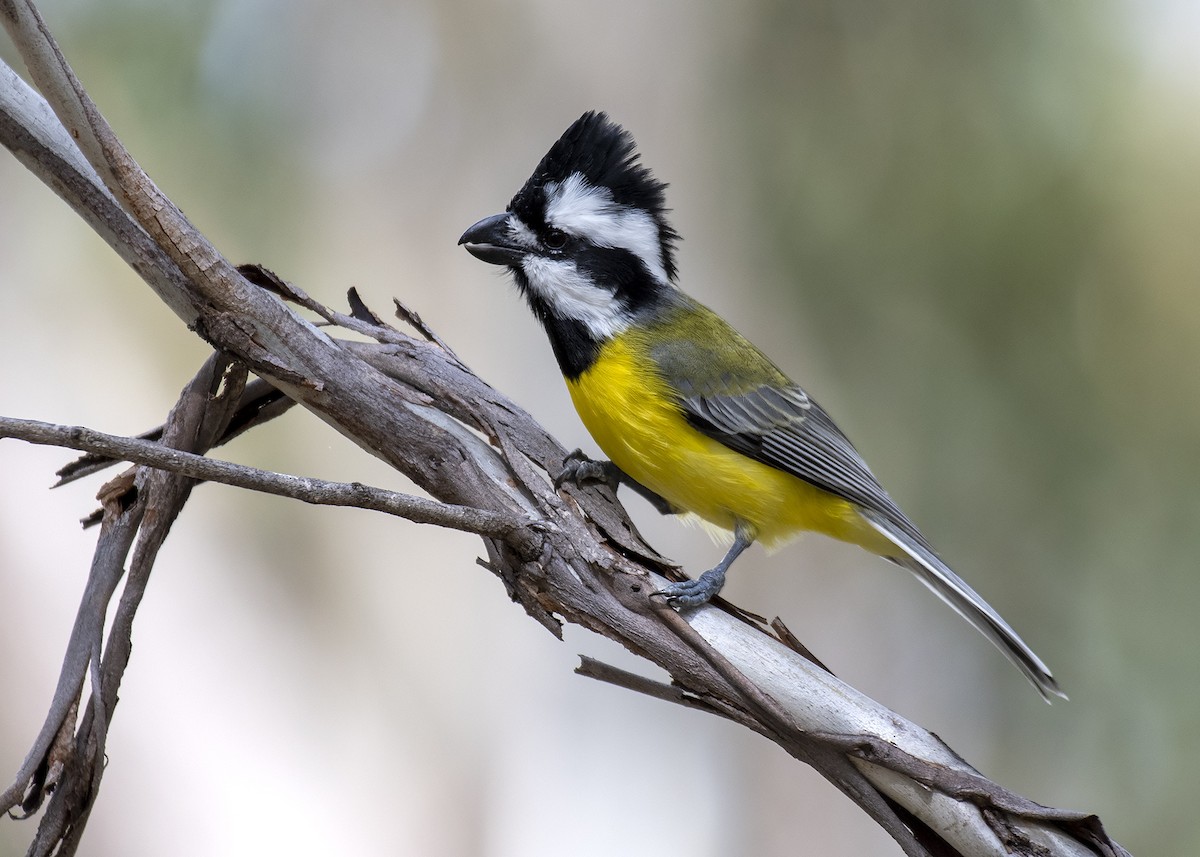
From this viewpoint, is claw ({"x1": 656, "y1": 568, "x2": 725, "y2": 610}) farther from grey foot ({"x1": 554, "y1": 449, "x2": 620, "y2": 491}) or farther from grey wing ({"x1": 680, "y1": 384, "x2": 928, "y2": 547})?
grey wing ({"x1": 680, "y1": 384, "x2": 928, "y2": 547})

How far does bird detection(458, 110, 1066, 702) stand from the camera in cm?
213

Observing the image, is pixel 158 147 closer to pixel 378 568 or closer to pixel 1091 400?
pixel 378 568

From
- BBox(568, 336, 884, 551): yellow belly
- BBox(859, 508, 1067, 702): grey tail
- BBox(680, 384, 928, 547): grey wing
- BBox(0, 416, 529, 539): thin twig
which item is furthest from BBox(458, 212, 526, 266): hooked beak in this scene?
BBox(0, 416, 529, 539): thin twig

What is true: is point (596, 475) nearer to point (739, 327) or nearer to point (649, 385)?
point (649, 385)

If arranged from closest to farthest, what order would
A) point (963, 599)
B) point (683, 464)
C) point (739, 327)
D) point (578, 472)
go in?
1. point (578, 472)
2. point (963, 599)
3. point (683, 464)
4. point (739, 327)

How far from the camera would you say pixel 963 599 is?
2.01 m

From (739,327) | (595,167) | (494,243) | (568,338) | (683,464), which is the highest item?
(739,327)

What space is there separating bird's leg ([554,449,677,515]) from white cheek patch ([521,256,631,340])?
1.03 ft

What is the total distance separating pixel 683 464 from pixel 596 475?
0.35 meters

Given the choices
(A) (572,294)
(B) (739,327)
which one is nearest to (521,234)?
(A) (572,294)

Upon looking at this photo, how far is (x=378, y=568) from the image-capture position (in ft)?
14.4

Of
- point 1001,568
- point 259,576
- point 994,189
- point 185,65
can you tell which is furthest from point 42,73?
point 1001,568

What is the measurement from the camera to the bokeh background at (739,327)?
405cm

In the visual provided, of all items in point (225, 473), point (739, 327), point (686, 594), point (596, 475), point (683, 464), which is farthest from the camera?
point (739, 327)
